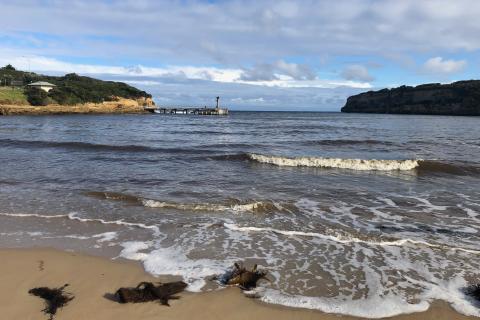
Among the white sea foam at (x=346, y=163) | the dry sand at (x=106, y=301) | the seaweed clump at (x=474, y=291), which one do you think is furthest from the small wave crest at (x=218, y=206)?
the white sea foam at (x=346, y=163)

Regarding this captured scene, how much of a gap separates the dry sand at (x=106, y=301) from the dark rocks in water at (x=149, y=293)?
0.11m

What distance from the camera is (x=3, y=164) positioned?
59.8 feet

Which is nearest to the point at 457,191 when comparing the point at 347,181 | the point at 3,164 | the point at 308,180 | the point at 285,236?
the point at 347,181

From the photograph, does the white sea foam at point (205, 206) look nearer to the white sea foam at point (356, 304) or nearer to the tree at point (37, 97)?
the white sea foam at point (356, 304)

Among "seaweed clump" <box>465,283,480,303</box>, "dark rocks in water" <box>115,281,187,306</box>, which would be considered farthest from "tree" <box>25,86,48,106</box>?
"seaweed clump" <box>465,283,480,303</box>

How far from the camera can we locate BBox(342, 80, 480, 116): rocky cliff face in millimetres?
139875

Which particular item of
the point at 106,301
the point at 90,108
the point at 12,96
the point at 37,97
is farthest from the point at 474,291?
the point at 90,108

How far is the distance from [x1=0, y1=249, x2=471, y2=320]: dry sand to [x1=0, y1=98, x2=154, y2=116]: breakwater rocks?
77559 mm

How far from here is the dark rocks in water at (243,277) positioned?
6016 millimetres

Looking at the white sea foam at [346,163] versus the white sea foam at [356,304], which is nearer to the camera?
the white sea foam at [356,304]

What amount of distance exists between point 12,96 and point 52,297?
295 ft

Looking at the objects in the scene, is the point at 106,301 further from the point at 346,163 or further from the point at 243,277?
the point at 346,163

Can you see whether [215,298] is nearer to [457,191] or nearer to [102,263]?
[102,263]

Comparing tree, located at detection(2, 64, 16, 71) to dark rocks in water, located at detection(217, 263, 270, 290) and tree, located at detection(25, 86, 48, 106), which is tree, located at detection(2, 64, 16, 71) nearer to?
tree, located at detection(25, 86, 48, 106)
